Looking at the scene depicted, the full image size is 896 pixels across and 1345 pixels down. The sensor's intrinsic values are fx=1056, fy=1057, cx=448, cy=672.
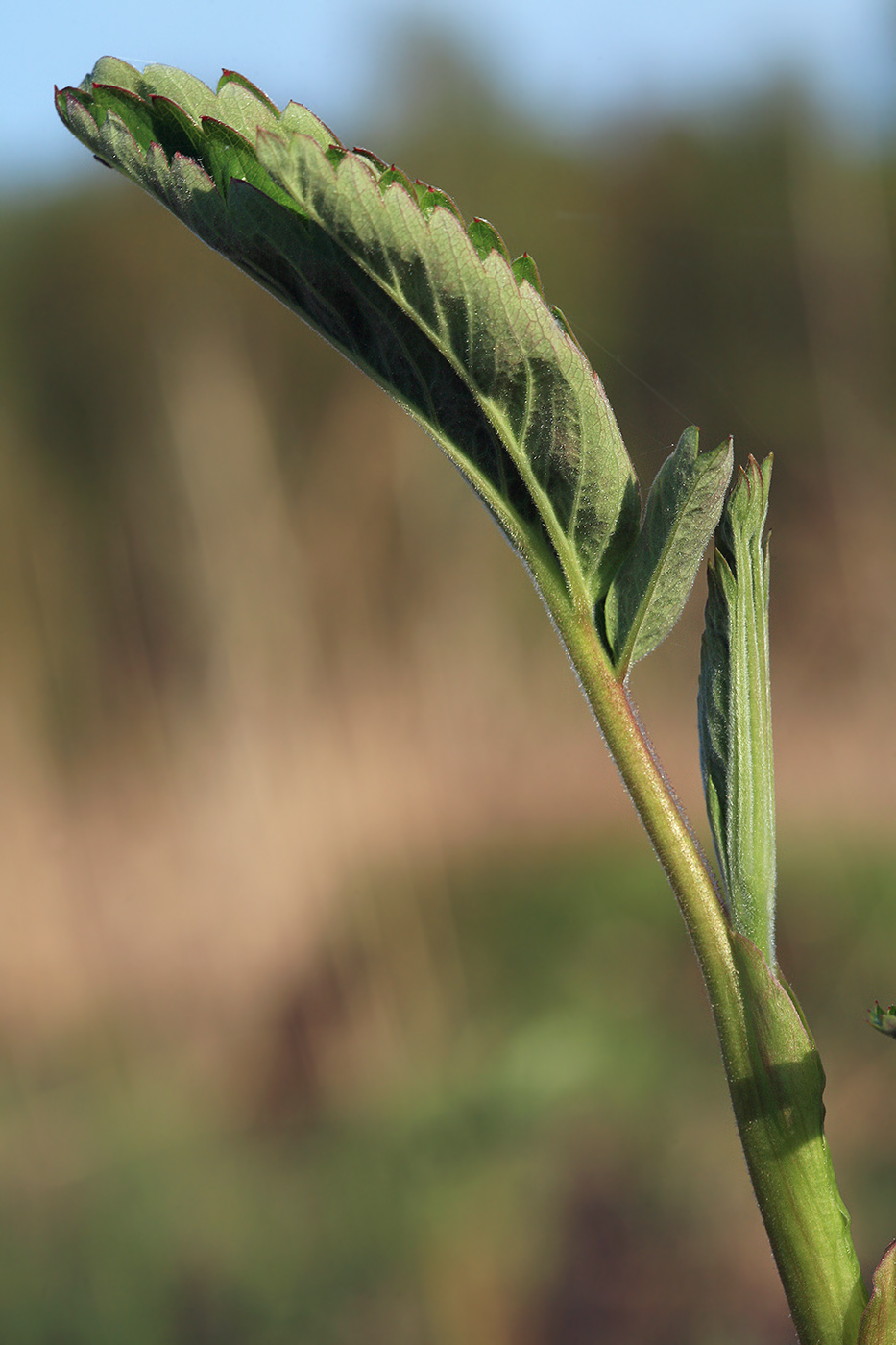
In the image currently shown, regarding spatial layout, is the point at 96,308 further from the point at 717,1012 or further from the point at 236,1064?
the point at 717,1012

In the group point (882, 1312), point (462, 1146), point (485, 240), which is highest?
point (485, 240)

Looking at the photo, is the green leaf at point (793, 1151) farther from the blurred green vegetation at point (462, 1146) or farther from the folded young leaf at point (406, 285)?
the blurred green vegetation at point (462, 1146)

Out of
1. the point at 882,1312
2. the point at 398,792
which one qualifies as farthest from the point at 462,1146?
the point at 882,1312

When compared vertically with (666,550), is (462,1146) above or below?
below

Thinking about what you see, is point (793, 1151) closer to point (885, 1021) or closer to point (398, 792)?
point (885, 1021)

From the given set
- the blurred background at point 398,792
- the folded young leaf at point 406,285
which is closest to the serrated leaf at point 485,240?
the folded young leaf at point 406,285
